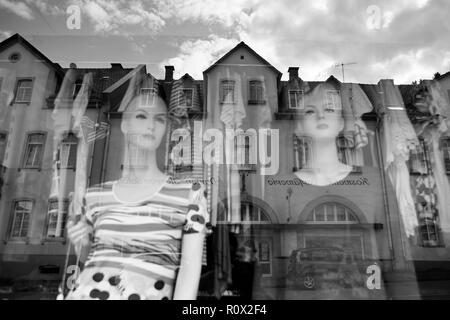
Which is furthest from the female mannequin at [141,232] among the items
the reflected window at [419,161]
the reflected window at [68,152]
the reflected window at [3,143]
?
the reflected window at [419,161]

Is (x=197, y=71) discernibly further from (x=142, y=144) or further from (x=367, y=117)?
(x=367, y=117)

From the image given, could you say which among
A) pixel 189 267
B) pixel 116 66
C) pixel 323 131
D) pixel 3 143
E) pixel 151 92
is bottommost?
pixel 189 267

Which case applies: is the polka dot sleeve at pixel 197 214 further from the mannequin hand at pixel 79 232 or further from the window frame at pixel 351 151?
the window frame at pixel 351 151

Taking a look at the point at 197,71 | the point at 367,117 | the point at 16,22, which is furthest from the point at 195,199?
the point at 16,22

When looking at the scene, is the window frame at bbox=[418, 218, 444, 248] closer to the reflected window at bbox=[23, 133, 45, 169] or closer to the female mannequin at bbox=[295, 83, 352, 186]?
the female mannequin at bbox=[295, 83, 352, 186]

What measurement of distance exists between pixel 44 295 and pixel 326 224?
1.40 meters

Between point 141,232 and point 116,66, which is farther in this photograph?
point 116,66

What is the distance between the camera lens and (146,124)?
2117 millimetres

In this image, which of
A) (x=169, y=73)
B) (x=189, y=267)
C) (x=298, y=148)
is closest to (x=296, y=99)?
(x=298, y=148)

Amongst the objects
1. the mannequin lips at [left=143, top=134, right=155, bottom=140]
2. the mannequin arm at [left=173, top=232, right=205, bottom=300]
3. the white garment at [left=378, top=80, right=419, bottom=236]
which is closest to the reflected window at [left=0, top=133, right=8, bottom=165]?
the mannequin lips at [left=143, top=134, right=155, bottom=140]

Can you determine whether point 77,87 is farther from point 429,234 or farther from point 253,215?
point 429,234

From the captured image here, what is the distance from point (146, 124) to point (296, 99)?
86 centimetres

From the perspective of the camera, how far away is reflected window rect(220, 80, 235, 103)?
2.17 metres

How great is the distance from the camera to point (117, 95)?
85.0 inches
